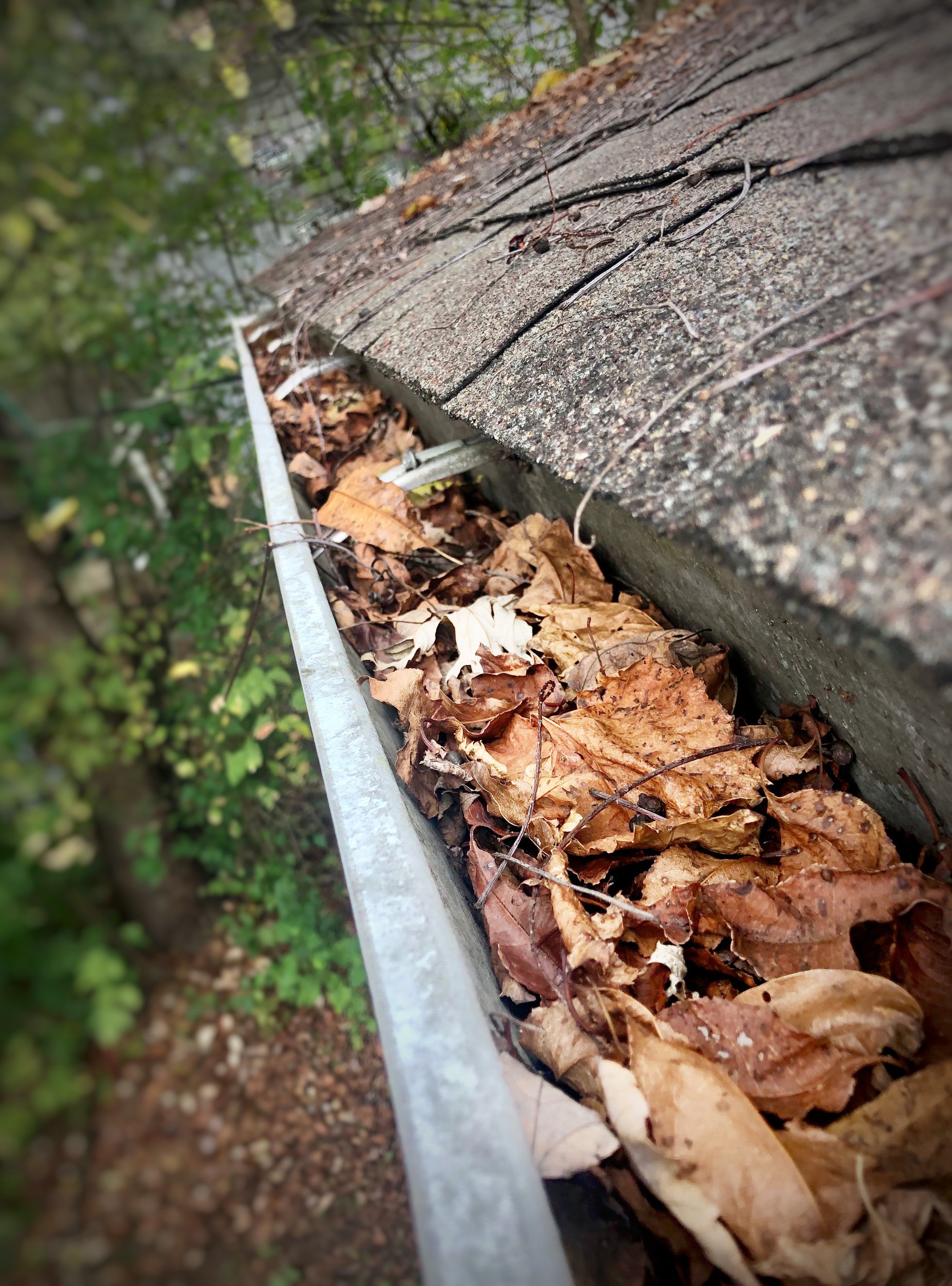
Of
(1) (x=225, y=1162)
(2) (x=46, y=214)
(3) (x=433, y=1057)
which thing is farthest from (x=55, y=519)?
(3) (x=433, y=1057)


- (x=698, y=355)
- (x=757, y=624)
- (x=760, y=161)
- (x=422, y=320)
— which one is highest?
(x=422, y=320)

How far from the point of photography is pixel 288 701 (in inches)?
140

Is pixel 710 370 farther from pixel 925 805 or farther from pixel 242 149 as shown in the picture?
pixel 242 149

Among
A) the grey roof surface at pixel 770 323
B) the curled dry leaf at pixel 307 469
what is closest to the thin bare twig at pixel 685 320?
the grey roof surface at pixel 770 323

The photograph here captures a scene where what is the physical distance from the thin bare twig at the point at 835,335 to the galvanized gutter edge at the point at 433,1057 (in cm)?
53

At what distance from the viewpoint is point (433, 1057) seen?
501mm

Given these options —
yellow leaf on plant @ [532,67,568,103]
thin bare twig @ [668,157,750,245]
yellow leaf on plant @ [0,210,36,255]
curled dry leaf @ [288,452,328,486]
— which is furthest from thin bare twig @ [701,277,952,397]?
yellow leaf on plant @ [532,67,568,103]

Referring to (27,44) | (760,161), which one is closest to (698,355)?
(760,161)

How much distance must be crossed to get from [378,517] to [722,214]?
86cm

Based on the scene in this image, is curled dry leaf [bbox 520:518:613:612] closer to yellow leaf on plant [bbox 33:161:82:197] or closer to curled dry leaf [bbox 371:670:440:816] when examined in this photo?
curled dry leaf [bbox 371:670:440:816]

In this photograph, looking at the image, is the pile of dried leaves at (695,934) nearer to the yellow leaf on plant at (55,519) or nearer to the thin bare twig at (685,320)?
the thin bare twig at (685,320)

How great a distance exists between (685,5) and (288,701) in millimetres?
3557

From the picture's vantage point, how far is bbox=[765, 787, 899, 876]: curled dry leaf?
780mm

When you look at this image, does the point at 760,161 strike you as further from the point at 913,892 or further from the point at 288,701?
the point at 288,701
